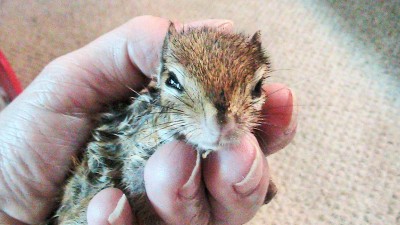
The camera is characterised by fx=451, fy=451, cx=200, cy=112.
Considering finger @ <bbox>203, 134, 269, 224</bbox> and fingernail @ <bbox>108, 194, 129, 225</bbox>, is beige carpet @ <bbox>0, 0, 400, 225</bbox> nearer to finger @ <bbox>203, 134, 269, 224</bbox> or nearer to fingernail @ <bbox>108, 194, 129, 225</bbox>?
finger @ <bbox>203, 134, 269, 224</bbox>

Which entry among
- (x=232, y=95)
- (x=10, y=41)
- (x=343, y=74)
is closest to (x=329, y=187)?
(x=343, y=74)

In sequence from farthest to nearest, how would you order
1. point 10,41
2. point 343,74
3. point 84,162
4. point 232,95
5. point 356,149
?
1. point 10,41
2. point 343,74
3. point 356,149
4. point 84,162
5. point 232,95

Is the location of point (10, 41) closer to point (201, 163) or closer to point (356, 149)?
point (201, 163)

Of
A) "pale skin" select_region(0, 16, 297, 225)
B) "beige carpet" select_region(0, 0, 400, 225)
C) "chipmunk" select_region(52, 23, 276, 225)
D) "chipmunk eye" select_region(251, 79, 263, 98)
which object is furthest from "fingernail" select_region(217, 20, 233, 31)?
"beige carpet" select_region(0, 0, 400, 225)

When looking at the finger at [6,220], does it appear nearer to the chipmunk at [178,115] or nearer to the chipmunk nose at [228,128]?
the chipmunk at [178,115]

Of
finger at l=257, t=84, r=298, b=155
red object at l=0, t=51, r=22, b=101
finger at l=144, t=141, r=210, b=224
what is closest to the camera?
finger at l=144, t=141, r=210, b=224

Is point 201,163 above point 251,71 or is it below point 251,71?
below

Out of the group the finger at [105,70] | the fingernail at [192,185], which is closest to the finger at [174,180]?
the fingernail at [192,185]
